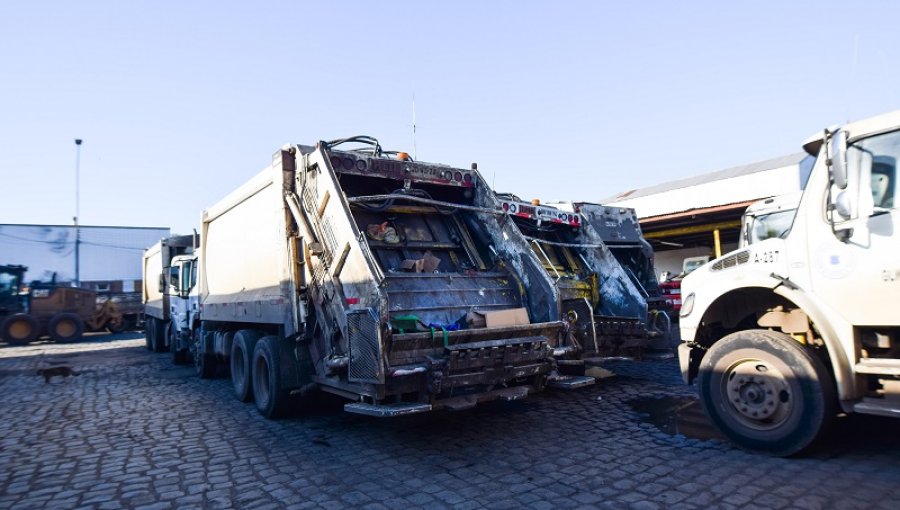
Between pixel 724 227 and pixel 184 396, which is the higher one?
pixel 724 227

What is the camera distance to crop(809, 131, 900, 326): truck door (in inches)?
152

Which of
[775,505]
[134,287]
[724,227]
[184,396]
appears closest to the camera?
[775,505]

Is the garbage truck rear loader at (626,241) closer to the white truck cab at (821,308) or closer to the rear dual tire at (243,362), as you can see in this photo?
the white truck cab at (821,308)

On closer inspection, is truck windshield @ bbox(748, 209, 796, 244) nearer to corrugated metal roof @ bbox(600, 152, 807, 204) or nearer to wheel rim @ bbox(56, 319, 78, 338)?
corrugated metal roof @ bbox(600, 152, 807, 204)

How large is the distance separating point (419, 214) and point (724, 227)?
503 inches

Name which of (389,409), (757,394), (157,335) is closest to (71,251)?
(157,335)

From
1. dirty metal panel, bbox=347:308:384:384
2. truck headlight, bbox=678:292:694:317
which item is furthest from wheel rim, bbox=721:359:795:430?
dirty metal panel, bbox=347:308:384:384

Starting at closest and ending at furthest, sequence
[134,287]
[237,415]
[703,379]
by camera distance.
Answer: [703,379] → [237,415] → [134,287]

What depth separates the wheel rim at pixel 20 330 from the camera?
1844 centimetres

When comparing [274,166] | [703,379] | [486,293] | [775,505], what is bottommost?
[775,505]

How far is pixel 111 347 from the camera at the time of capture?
1692 cm

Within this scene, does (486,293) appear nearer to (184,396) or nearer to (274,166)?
(274,166)

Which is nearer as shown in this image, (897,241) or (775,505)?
(775,505)

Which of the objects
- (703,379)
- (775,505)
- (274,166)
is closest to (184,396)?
(274,166)
